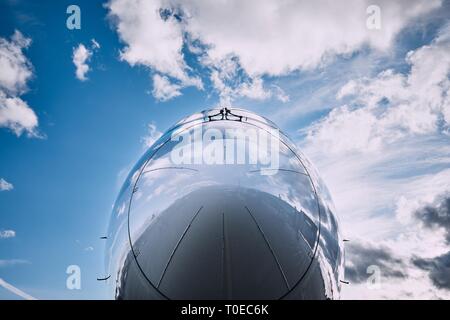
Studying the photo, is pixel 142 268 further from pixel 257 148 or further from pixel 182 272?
pixel 257 148

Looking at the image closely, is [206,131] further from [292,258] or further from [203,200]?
[292,258]

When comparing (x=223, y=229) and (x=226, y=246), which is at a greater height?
(x=223, y=229)

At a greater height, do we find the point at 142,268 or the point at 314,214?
the point at 314,214

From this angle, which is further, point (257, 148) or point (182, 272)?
point (257, 148)

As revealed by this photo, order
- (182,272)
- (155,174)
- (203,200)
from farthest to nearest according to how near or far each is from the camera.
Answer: (155,174), (203,200), (182,272)

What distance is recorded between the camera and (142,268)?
10.8ft

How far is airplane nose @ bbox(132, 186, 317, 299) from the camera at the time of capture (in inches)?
118

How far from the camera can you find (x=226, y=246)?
10.3ft

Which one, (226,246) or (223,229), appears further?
(223,229)

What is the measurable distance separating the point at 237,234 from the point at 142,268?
0.99m

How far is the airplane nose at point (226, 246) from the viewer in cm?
299
